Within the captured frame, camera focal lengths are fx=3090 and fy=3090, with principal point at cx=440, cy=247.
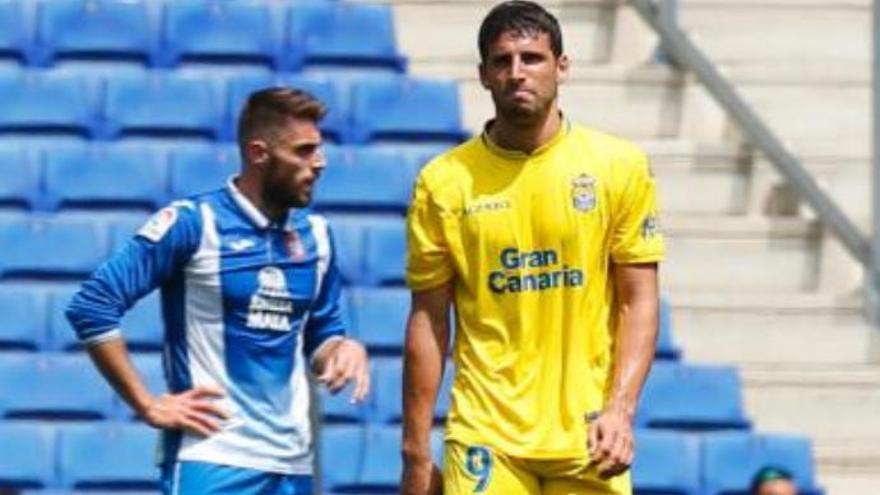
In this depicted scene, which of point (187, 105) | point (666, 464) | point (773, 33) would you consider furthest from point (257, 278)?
point (773, 33)

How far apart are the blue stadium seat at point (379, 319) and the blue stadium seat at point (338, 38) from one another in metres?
1.66

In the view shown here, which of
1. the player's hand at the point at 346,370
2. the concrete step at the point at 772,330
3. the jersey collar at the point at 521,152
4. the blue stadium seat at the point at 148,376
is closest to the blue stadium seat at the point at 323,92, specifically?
the concrete step at the point at 772,330

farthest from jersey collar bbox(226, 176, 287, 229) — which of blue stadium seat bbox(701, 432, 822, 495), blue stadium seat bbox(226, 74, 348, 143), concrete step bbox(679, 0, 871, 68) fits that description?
concrete step bbox(679, 0, 871, 68)

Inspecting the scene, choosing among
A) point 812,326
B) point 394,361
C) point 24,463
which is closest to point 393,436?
point 394,361

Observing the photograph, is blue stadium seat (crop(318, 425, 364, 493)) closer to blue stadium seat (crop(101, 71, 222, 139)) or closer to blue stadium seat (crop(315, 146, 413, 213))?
blue stadium seat (crop(315, 146, 413, 213))

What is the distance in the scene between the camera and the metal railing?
428 inches

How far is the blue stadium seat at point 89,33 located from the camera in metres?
11.5

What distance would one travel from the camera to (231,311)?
7.20 metres

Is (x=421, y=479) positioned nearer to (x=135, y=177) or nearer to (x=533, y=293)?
(x=533, y=293)

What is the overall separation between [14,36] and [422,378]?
5.30 m

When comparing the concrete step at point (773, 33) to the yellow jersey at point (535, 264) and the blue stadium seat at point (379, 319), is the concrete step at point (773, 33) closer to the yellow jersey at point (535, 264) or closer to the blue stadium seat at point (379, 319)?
the blue stadium seat at point (379, 319)

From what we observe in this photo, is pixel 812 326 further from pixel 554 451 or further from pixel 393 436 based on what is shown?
pixel 554 451

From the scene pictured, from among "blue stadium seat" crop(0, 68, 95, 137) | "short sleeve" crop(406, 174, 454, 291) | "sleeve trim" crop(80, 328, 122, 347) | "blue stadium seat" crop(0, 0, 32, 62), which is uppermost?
"blue stadium seat" crop(0, 0, 32, 62)

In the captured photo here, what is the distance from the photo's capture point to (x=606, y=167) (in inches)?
256
